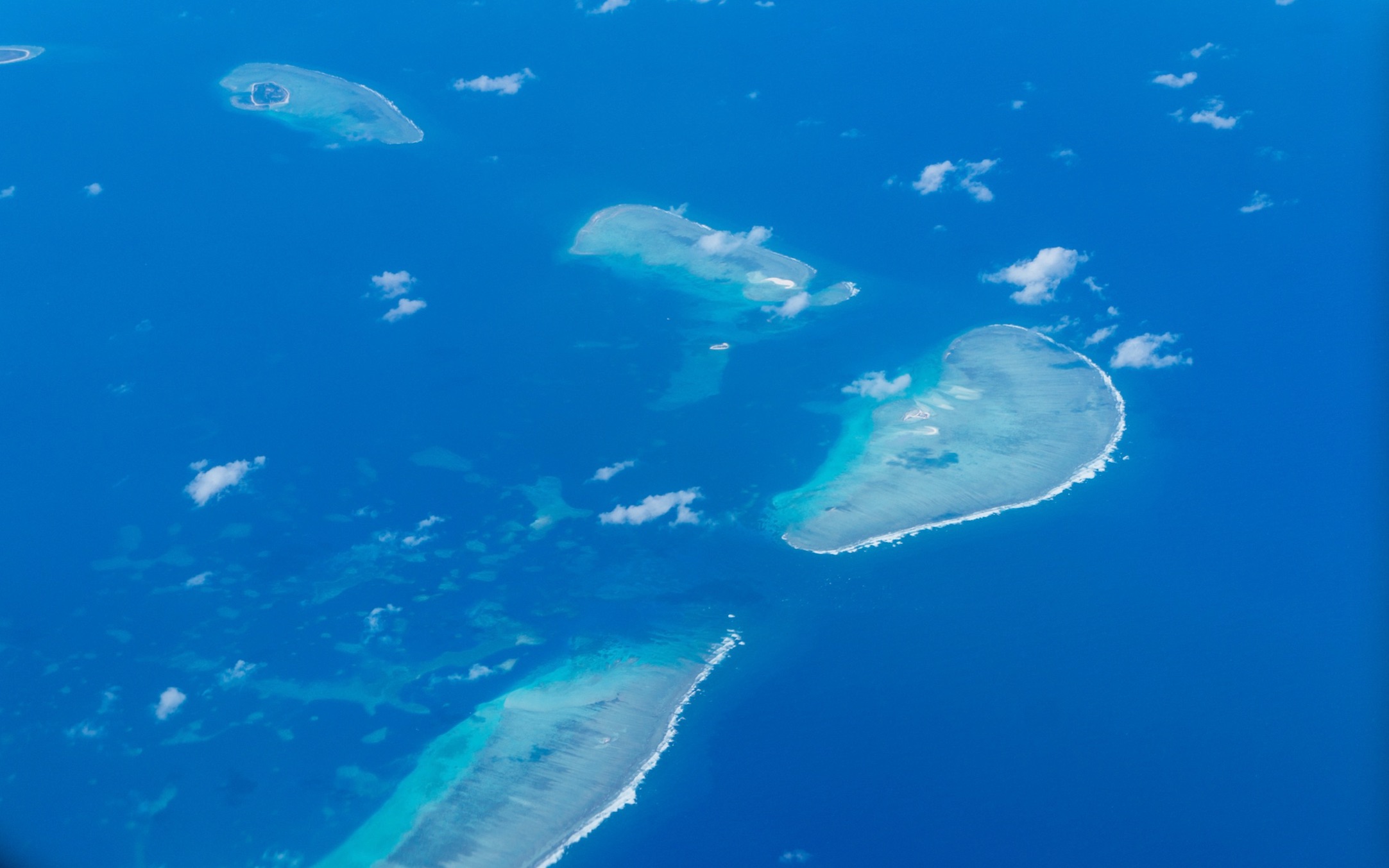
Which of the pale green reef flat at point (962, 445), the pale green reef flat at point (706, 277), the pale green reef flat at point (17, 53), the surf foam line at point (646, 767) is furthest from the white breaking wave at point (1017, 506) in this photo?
the pale green reef flat at point (17, 53)

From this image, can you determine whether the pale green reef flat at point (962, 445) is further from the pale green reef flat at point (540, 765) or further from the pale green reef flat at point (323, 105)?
the pale green reef flat at point (323, 105)

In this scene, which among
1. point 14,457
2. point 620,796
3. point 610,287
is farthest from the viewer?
point 610,287

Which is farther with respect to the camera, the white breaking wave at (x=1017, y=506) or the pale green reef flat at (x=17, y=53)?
the pale green reef flat at (x=17, y=53)

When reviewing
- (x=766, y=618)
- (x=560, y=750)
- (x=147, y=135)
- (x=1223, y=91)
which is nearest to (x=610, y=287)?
(x=766, y=618)

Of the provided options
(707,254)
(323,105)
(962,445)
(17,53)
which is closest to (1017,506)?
(962,445)

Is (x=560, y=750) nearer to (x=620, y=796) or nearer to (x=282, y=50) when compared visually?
(x=620, y=796)

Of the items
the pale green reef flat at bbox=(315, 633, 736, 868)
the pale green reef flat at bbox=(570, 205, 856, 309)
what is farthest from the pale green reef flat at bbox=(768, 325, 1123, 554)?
the pale green reef flat at bbox=(570, 205, 856, 309)

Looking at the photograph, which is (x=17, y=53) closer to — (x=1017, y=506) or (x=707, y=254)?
(x=707, y=254)
